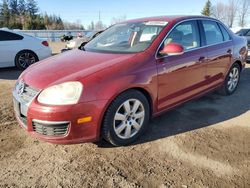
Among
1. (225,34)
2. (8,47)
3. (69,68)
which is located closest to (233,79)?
(225,34)

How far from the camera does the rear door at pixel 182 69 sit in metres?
3.79

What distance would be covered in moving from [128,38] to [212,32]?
1667mm

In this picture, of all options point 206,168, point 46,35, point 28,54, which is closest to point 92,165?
point 206,168

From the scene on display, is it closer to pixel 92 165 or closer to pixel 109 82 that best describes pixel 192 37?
pixel 109 82

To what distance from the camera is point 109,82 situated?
10.4 ft

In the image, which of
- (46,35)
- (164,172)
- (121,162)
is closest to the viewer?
(164,172)

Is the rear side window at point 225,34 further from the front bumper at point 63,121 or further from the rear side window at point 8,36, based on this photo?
the rear side window at point 8,36

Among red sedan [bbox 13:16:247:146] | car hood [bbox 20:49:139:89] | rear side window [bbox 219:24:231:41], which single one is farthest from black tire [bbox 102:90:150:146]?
rear side window [bbox 219:24:231:41]

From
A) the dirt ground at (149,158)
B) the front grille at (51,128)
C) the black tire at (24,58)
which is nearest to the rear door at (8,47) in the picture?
the black tire at (24,58)

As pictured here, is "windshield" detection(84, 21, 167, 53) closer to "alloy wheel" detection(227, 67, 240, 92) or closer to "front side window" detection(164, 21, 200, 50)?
"front side window" detection(164, 21, 200, 50)

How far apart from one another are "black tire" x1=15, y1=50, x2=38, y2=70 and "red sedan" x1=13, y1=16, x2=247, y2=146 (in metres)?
4.69

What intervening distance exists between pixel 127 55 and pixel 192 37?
1338mm

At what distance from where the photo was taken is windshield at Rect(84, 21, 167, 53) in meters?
3.88

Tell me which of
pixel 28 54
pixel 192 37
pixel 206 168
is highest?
pixel 192 37
